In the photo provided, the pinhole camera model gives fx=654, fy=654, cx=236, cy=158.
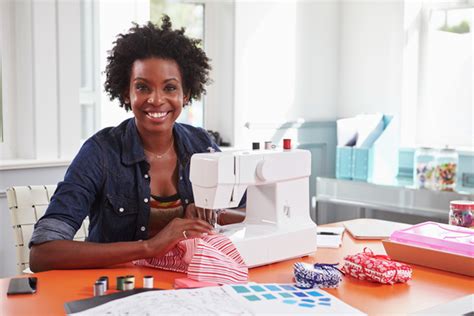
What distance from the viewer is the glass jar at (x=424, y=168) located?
3.53 metres

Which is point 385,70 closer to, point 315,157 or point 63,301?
point 315,157

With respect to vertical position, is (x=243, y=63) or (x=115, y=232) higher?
(x=243, y=63)

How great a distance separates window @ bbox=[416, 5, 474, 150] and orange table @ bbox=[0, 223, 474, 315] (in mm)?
2339

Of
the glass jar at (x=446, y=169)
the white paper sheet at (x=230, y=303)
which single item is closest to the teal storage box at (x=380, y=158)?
the glass jar at (x=446, y=169)

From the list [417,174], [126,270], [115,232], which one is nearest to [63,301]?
[126,270]

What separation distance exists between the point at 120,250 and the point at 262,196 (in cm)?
44

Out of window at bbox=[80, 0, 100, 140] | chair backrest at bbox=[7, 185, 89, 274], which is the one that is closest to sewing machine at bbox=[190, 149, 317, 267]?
chair backrest at bbox=[7, 185, 89, 274]

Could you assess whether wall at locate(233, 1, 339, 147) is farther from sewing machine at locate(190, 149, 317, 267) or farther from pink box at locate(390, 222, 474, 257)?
pink box at locate(390, 222, 474, 257)

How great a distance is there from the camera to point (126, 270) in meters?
1.70

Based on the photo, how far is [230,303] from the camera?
1305 mm

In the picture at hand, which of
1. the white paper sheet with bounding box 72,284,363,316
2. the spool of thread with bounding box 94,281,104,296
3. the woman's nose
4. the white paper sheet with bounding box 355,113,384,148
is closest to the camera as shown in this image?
the white paper sheet with bounding box 72,284,363,316

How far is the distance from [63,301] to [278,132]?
2.73 m

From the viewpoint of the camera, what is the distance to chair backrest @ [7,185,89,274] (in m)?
2.34

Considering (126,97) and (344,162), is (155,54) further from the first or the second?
(344,162)
